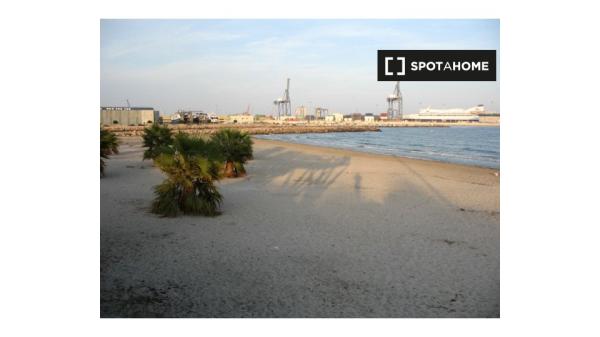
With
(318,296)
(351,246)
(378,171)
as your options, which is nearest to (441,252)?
(351,246)

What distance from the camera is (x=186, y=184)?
7.78 meters

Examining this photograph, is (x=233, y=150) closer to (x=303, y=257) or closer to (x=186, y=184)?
(x=186, y=184)

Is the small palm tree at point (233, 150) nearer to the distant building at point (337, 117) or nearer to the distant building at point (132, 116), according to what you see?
the distant building at point (132, 116)

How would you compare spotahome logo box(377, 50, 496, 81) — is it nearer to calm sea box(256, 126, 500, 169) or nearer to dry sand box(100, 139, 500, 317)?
dry sand box(100, 139, 500, 317)

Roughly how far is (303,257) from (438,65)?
109 inches

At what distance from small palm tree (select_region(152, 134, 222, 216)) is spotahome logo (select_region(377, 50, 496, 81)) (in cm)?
403

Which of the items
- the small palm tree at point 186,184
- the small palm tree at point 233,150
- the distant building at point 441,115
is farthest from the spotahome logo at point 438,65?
the distant building at point 441,115

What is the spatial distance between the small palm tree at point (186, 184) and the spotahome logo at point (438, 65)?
13.2 feet

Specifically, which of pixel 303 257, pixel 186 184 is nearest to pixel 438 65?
pixel 303 257

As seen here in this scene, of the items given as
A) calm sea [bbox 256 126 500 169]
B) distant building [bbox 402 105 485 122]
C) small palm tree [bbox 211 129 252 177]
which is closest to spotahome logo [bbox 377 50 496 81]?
small palm tree [bbox 211 129 252 177]

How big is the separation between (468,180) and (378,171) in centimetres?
319
